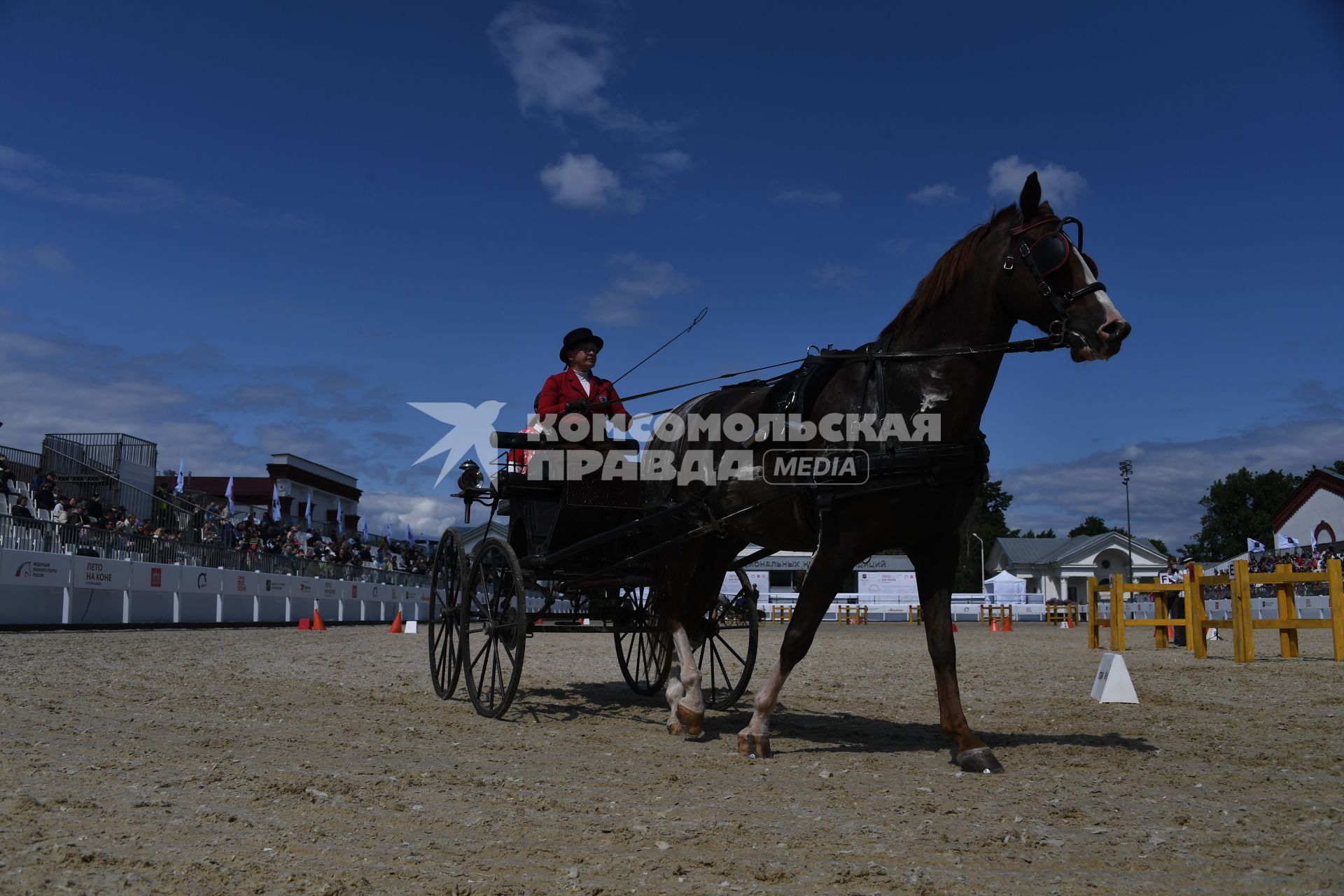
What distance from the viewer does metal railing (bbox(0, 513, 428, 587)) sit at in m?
17.3

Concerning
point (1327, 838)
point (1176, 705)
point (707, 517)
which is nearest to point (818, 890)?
point (1327, 838)

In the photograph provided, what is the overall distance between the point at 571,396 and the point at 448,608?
2.21 m

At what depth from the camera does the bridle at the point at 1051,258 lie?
4.94m

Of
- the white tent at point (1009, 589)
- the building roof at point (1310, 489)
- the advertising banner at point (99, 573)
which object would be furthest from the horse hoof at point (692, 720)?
the building roof at point (1310, 489)

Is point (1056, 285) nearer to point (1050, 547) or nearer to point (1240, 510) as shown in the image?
point (1050, 547)

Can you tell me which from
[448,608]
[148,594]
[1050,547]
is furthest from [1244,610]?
[1050,547]

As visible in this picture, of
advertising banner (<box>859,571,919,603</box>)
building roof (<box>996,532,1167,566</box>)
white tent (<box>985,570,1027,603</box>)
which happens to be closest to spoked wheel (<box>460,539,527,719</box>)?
white tent (<box>985,570,1027,603</box>)

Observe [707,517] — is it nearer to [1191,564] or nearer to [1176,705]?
[1176,705]

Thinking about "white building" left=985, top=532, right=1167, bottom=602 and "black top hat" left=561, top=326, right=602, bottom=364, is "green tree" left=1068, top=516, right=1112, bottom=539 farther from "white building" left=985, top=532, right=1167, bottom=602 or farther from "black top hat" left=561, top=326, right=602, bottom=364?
"black top hat" left=561, top=326, right=602, bottom=364

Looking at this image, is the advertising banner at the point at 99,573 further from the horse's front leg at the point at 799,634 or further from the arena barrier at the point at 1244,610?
the arena barrier at the point at 1244,610

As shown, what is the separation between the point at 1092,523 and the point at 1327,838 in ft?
402

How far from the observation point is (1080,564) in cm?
7431

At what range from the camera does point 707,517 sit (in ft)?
21.5

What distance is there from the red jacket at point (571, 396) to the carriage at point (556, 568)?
0.30 meters
